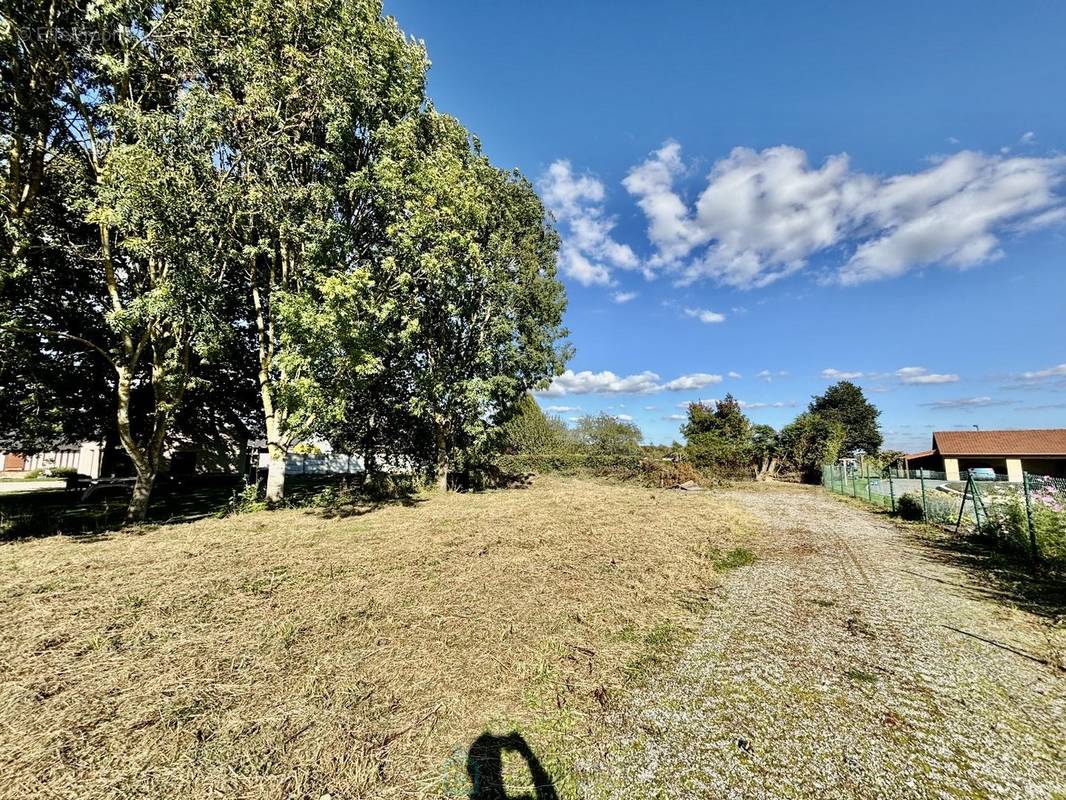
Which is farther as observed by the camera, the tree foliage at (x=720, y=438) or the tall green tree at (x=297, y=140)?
the tree foliage at (x=720, y=438)

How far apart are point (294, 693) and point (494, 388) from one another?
1257cm

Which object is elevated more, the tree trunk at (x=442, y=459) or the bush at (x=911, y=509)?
the tree trunk at (x=442, y=459)

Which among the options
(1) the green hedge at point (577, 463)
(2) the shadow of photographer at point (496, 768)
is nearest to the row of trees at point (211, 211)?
(2) the shadow of photographer at point (496, 768)

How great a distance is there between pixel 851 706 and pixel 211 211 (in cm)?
1203

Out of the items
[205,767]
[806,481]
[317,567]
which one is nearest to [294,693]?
[205,767]

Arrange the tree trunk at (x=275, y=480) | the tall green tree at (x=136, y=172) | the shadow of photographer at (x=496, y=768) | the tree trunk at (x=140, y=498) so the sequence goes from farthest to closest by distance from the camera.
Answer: the tree trunk at (x=275, y=480) < the tree trunk at (x=140, y=498) < the tall green tree at (x=136, y=172) < the shadow of photographer at (x=496, y=768)

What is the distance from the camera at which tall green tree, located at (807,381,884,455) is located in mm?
41531

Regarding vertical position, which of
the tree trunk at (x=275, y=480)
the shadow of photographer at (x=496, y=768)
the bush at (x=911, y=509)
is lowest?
the shadow of photographer at (x=496, y=768)

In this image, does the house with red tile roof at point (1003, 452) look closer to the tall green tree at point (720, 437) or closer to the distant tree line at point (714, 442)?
the distant tree line at point (714, 442)

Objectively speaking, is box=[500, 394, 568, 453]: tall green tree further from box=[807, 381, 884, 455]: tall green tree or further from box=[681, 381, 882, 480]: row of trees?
box=[807, 381, 884, 455]: tall green tree

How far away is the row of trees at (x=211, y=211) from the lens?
7.88 metres

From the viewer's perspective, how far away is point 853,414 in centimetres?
4238

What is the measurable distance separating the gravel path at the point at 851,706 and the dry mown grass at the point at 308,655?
474mm

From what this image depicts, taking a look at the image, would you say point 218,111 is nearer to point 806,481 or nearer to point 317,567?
point 317,567
